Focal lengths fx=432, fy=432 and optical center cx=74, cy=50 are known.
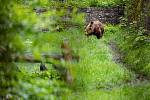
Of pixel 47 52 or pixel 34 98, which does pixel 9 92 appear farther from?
pixel 47 52

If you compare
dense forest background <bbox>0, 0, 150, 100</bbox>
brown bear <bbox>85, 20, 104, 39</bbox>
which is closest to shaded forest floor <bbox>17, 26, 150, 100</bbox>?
dense forest background <bbox>0, 0, 150, 100</bbox>

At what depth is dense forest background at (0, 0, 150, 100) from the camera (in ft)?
12.5

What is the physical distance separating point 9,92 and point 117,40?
844 inches

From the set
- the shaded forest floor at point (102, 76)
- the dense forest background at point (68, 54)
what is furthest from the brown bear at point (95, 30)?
the shaded forest floor at point (102, 76)

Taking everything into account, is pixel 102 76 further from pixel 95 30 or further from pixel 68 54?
pixel 68 54

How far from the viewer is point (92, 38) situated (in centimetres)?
2511

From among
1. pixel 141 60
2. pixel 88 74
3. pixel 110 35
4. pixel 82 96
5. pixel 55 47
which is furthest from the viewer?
pixel 110 35

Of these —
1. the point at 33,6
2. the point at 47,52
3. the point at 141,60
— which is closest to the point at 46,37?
the point at 47,52

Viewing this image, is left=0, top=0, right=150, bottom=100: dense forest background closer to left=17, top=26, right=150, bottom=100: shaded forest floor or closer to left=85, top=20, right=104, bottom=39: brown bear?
left=17, top=26, right=150, bottom=100: shaded forest floor

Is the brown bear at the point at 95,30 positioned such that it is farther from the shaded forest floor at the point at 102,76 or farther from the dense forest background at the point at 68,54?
the shaded forest floor at the point at 102,76

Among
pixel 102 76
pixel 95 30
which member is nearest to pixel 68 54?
pixel 102 76

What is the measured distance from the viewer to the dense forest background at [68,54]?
381cm

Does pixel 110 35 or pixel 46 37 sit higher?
pixel 46 37

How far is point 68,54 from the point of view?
4.00 meters
